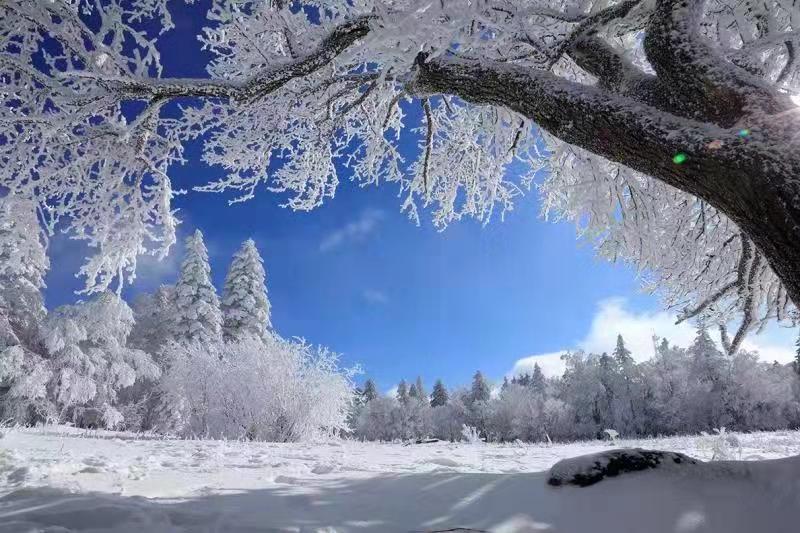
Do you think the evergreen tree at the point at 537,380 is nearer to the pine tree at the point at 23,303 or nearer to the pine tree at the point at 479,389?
the pine tree at the point at 479,389

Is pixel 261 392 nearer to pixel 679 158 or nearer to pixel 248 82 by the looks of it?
pixel 248 82

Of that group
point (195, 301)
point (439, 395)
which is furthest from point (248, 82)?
point (439, 395)

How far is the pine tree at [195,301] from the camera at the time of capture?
25047 millimetres

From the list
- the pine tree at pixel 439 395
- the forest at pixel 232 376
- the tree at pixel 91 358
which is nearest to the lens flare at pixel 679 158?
the forest at pixel 232 376

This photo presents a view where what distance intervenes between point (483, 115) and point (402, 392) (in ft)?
253

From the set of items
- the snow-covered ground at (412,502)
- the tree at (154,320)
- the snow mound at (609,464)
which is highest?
the tree at (154,320)

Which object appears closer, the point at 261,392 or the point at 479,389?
the point at 261,392

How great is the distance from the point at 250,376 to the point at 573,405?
1710 inches

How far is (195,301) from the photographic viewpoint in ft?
84.1

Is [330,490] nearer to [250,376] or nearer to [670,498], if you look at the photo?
[670,498]

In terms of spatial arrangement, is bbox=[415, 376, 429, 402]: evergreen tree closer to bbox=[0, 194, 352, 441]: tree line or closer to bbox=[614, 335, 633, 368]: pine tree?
bbox=[614, 335, 633, 368]: pine tree

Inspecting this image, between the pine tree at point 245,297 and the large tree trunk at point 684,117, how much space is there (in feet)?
84.7

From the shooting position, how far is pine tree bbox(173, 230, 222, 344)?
25047mm

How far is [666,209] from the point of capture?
630 centimetres
